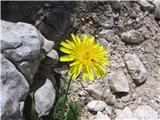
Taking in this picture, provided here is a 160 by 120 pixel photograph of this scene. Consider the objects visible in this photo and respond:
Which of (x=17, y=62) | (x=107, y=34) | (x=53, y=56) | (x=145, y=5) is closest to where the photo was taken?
(x=17, y=62)

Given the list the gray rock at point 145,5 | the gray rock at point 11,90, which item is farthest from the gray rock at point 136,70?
the gray rock at point 11,90

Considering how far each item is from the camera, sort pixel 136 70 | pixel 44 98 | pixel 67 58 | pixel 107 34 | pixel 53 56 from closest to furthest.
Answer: pixel 67 58 → pixel 44 98 → pixel 53 56 → pixel 136 70 → pixel 107 34

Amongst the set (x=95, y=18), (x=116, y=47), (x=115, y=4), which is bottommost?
(x=116, y=47)

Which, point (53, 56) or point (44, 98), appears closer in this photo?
point (44, 98)

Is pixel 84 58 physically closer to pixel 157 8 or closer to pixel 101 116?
pixel 101 116

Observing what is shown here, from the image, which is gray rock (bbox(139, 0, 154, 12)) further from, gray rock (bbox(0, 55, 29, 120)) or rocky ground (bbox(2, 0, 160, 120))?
gray rock (bbox(0, 55, 29, 120))

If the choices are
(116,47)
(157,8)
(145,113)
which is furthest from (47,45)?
(157,8)

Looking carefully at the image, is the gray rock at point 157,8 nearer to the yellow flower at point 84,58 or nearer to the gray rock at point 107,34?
the gray rock at point 107,34
